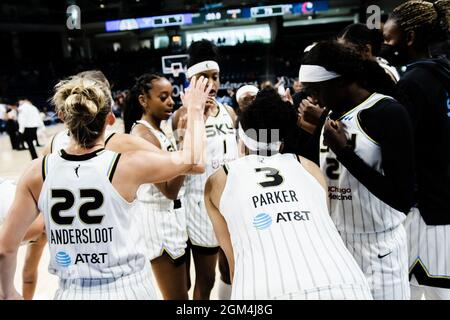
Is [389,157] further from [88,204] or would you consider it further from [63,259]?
[63,259]

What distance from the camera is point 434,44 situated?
1.84 meters

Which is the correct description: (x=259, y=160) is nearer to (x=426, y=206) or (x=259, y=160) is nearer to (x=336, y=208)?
(x=336, y=208)

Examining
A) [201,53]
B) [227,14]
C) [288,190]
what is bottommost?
[288,190]

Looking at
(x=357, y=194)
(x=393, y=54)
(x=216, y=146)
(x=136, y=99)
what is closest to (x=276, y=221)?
(x=357, y=194)

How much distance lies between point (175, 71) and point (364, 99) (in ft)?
5.72

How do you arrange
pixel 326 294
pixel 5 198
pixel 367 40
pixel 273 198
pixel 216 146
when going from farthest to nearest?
1. pixel 216 146
2. pixel 367 40
3. pixel 5 198
4. pixel 273 198
5. pixel 326 294

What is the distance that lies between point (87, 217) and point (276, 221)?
66cm

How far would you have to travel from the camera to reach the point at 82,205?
52.9 inches

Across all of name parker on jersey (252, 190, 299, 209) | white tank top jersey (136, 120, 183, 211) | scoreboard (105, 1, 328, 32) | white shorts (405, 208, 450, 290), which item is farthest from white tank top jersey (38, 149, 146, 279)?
scoreboard (105, 1, 328, 32)

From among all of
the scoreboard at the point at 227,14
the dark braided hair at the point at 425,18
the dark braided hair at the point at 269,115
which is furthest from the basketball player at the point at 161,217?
the scoreboard at the point at 227,14

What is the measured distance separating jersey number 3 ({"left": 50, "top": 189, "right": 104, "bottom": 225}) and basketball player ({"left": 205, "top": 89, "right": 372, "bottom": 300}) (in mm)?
398

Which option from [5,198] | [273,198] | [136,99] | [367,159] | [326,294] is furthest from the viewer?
[136,99]

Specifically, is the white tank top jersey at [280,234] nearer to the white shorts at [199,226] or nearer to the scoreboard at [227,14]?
the white shorts at [199,226]

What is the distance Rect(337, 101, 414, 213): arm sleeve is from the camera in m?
1.42
